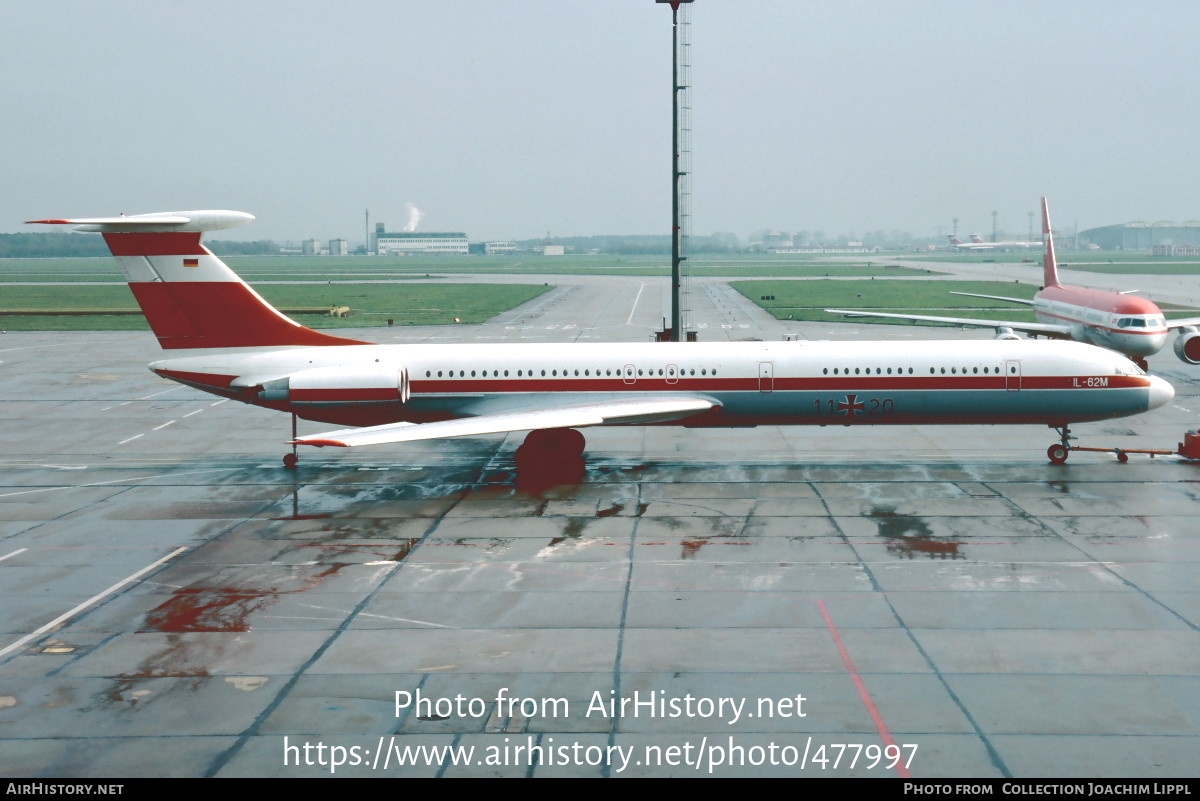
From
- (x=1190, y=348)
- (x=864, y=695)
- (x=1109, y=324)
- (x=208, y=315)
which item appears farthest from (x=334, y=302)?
(x=864, y=695)

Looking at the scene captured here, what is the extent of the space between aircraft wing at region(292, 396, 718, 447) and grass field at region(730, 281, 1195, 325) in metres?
35.1

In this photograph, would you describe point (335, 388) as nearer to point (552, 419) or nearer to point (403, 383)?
point (403, 383)

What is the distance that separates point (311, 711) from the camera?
42.4 feet

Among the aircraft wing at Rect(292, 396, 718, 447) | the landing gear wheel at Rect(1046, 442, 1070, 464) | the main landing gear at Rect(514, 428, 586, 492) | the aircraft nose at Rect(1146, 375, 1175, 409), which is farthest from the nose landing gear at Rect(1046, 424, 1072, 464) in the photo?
the main landing gear at Rect(514, 428, 586, 492)

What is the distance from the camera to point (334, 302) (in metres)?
96.9

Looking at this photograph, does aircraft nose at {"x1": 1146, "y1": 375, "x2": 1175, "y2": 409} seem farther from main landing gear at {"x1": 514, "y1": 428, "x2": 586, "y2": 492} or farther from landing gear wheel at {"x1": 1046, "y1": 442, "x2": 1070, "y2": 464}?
main landing gear at {"x1": 514, "y1": 428, "x2": 586, "y2": 492}

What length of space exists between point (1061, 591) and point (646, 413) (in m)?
11.2

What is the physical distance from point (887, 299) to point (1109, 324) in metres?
54.6

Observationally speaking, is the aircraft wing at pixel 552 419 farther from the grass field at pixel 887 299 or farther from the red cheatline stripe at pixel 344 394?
Result: the grass field at pixel 887 299

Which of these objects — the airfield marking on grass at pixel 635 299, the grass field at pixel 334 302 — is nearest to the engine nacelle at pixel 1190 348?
the airfield marking on grass at pixel 635 299

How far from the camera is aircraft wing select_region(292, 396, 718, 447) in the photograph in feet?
76.1

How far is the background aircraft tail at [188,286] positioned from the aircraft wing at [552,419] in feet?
13.3

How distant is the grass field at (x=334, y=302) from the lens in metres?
73.8
